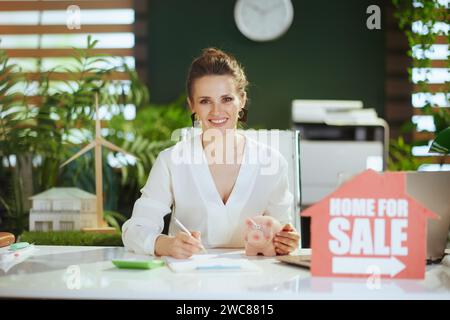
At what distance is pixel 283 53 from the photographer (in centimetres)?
416

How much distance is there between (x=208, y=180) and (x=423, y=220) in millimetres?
656

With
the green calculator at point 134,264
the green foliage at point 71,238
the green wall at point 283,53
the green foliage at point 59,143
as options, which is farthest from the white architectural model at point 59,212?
the green wall at point 283,53

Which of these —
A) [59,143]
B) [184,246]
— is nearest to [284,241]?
[184,246]

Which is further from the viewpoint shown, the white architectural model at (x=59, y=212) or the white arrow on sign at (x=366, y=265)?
the white architectural model at (x=59, y=212)

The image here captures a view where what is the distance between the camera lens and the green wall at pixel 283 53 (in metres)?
4.10

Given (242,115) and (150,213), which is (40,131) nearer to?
(242,115)

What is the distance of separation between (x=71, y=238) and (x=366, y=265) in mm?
1466

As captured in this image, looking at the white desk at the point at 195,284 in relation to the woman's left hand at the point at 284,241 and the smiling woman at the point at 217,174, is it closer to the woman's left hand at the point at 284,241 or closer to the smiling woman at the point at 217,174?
the woman's left hand at the point at 284,241

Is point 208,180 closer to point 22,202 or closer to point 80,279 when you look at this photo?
point 80,279

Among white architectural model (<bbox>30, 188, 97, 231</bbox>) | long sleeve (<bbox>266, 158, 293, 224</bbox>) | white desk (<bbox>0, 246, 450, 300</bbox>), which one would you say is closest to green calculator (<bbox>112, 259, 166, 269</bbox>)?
white desk (<bbox>0, 246, 450, 300</bbox>)

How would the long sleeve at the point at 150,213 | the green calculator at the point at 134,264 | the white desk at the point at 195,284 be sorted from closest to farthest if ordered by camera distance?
the white desk at the point at 195,284 → the green calculator at the point at 134,264 → the long sleeve at the point at 150,213

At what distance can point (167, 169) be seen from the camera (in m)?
1.51

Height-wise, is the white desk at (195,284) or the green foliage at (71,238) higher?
the white desk at (195,284)

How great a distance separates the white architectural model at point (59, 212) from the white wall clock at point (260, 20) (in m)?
2.05
